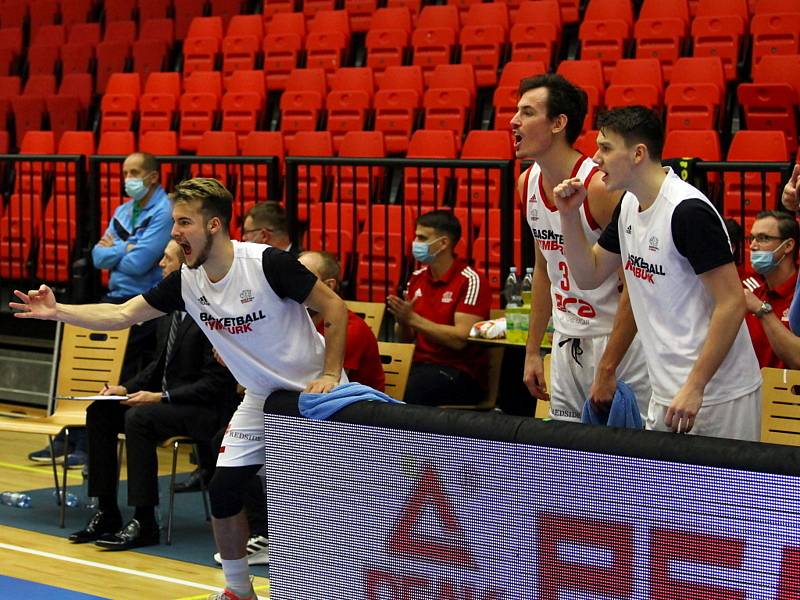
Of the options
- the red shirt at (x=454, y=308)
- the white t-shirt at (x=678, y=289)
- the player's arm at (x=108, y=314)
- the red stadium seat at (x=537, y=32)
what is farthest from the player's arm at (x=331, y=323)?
the red stadium seat at (x=537, y=32)

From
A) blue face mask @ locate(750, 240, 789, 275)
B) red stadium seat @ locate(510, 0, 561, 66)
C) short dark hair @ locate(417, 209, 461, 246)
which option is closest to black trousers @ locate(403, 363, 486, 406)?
short dark hair @ locate(417, 209, 461, 246)

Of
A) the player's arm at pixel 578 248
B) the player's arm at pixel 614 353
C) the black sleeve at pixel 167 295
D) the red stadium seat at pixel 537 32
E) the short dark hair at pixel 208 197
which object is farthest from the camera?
the red stadium seat at pixel 537 32

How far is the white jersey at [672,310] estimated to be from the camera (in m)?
4.13

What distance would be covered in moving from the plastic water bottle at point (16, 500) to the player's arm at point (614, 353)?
450 cm

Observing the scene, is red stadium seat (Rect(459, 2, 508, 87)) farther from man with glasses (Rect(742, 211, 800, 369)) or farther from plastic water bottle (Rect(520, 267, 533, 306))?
man with glasses (Rect(742, 211, 800, 369))

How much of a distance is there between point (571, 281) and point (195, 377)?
3033 mm

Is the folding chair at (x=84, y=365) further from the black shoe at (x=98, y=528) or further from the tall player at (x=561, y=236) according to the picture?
the tall player at (x=561, y=236)

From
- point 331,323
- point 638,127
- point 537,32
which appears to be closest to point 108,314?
point 331,323

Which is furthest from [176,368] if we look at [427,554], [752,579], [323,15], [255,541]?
[323,15]

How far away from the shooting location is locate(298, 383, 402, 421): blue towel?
4.15 metres

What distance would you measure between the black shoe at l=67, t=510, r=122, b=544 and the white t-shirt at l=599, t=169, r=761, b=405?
373 cm

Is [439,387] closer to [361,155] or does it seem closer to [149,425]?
[149,425]

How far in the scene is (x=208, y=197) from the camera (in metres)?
5.27

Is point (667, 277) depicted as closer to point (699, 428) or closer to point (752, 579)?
point (699, 428)
